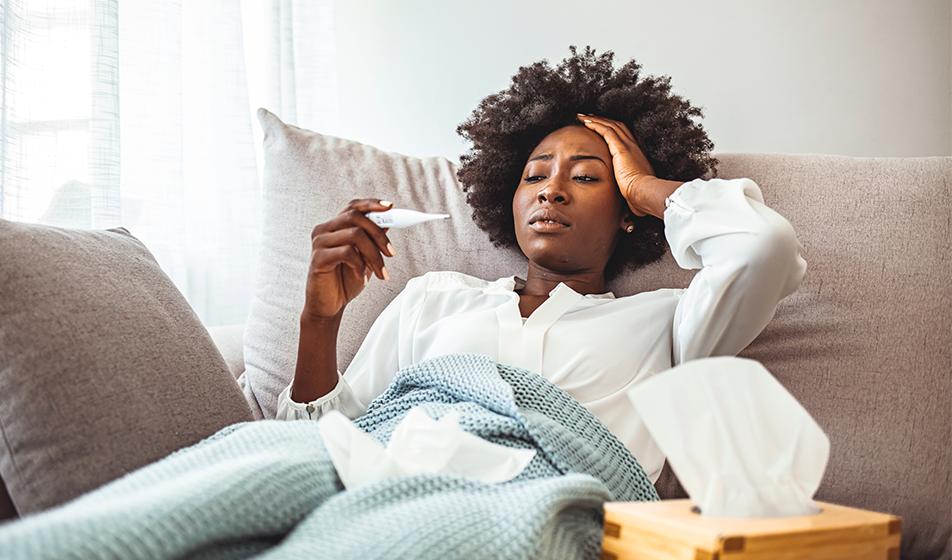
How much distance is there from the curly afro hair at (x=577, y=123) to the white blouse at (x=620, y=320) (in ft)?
0.40

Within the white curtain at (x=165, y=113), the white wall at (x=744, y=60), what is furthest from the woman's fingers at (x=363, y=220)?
the white wall at (x=744, y=60)

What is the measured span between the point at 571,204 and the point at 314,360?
499 mm

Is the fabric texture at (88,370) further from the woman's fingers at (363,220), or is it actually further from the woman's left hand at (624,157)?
the woman's left hand at (624,157)

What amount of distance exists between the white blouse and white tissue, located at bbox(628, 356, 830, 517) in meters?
0.44

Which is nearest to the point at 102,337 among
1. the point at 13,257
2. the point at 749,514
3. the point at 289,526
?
the point at 13,257

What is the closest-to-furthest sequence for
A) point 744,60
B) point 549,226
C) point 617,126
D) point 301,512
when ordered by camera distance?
point 301,512, point 549,226, point 617,126, point 744,60

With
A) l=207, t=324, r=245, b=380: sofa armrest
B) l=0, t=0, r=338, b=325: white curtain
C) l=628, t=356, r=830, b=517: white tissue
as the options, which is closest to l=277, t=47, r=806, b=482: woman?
l=207, t=324, r=245, b=380: sofa armrest

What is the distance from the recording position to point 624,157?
1.55m

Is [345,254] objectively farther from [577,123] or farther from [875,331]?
[875,331]

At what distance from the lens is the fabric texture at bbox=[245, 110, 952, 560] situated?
1309mm

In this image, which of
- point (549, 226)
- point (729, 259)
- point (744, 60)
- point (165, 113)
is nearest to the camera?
point (729, 259)

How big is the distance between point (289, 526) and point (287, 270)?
36.6 inches

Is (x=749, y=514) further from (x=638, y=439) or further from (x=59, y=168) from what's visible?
(x=59, y=168)

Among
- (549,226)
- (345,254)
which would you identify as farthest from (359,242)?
(549,226)
